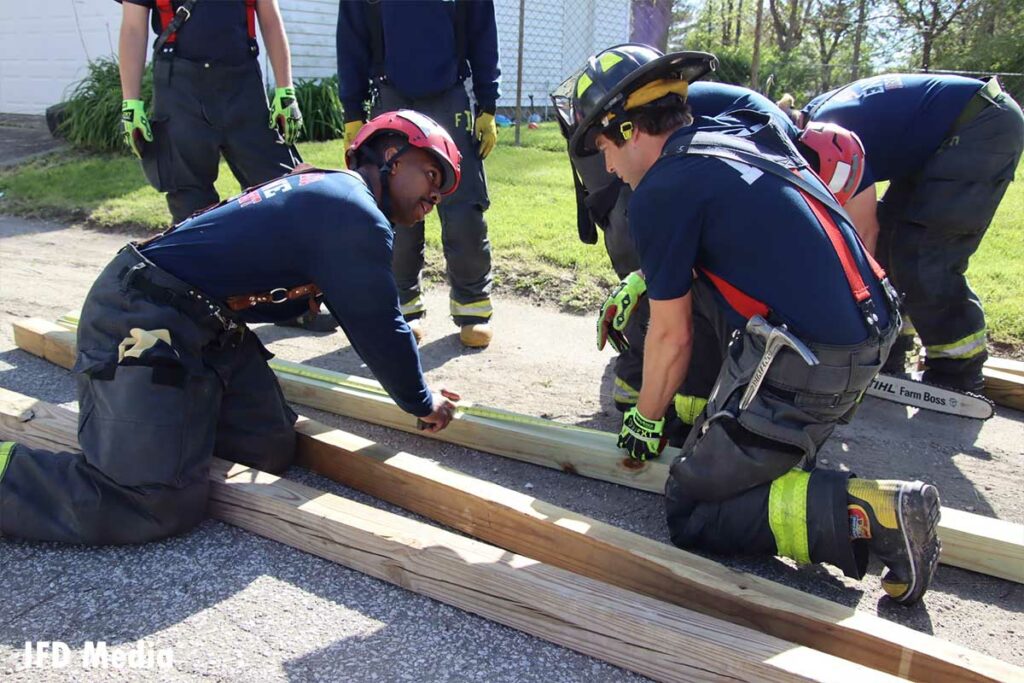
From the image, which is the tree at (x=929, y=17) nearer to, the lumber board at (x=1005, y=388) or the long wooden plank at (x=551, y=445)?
the lumber board at (x=1005, y=388)

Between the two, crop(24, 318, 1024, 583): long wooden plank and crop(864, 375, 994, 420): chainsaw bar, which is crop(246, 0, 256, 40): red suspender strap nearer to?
crop(24, 318, 1024, 583): long wooden plank

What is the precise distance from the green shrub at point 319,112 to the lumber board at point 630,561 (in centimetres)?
955

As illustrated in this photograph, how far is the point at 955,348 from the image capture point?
4168 millimetres

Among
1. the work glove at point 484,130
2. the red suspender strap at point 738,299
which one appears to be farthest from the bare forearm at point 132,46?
the red suspender strap at point 738,299

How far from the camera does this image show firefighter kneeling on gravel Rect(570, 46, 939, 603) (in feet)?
8.68

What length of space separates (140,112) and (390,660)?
370 centimetres

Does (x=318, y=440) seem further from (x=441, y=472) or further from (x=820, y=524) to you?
(x=820, y=524)

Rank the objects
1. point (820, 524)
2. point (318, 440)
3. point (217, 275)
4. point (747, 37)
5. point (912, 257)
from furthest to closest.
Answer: point (747, 37)
point (912, 257)
point (318, 440)
point (217, 275)
point (820, 524)

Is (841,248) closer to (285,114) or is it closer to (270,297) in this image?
(270,297)

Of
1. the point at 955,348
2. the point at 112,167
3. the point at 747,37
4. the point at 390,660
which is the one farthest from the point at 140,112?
the point at 747,37

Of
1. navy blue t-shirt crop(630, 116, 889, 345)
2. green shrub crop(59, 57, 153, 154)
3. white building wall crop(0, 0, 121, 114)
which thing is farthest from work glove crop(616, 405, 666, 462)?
white building wall crop(0, 0, 121, 114)

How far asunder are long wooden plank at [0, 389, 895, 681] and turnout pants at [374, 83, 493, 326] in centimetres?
211

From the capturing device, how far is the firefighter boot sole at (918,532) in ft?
8.32

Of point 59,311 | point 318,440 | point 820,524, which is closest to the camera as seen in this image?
point 820,524
